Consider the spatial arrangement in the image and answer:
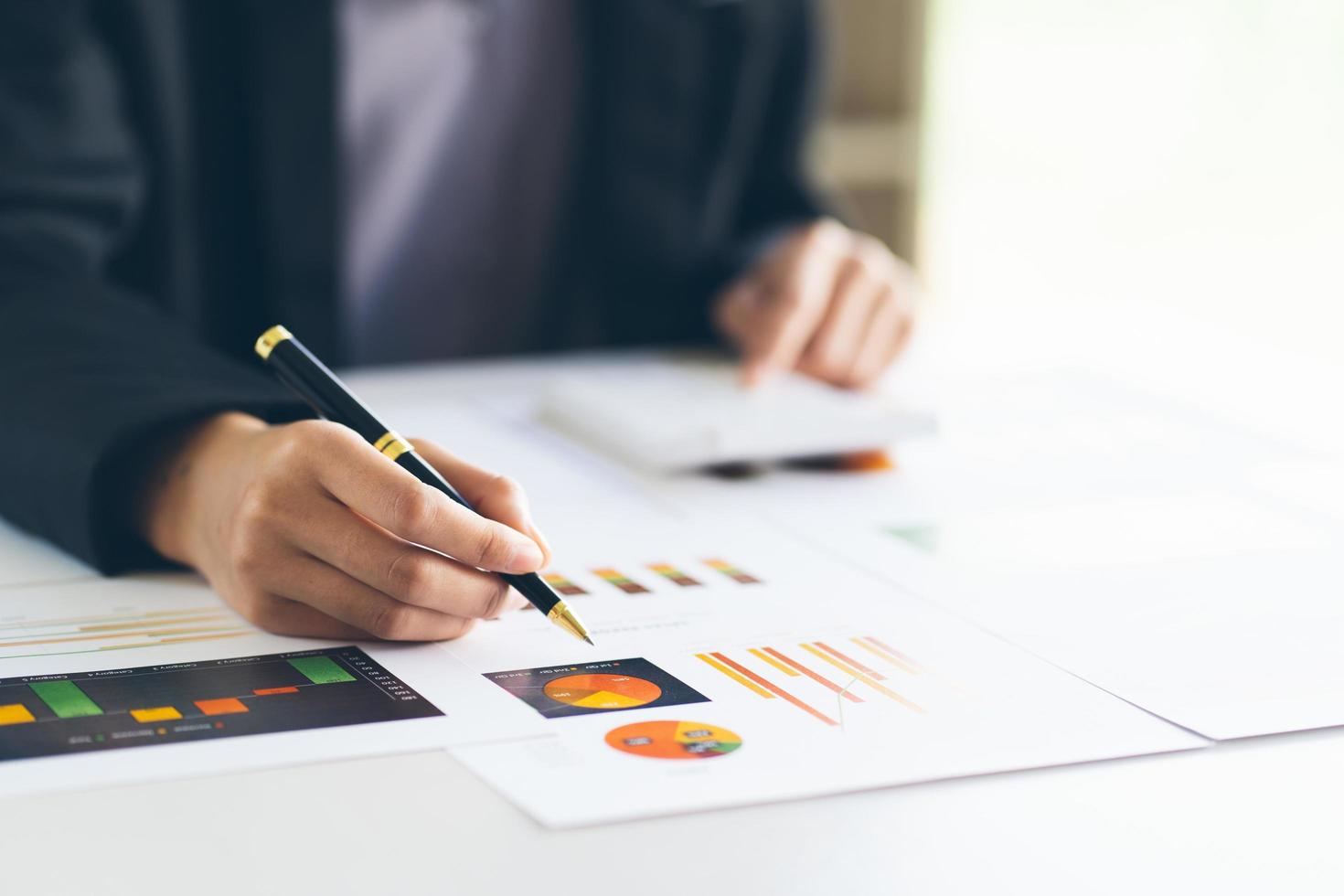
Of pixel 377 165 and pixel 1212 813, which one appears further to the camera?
pixel 377 165

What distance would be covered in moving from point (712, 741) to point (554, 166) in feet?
3.37

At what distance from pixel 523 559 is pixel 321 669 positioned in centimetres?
10

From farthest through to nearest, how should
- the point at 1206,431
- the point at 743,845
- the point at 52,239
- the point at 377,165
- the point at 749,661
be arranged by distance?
the point at 377,165, the point at 1206,431, the point at 52,239, the point at 749,661, the point at 743,845

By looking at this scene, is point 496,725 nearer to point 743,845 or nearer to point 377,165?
point 743,845

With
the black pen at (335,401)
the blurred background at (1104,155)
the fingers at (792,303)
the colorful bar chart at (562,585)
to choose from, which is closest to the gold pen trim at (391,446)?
the black pen at (335,401)

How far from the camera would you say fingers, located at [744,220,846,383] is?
3.72ft

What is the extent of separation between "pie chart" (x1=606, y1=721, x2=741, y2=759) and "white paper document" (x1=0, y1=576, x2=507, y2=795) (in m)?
0.07

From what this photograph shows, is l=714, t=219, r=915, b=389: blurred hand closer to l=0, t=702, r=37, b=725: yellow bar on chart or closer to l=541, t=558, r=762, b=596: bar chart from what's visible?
l=541, t=558, r=762, b=596: bar chart

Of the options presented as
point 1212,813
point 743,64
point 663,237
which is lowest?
point 1212,813

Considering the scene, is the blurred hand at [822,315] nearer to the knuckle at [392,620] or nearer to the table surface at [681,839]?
the knuckle at [392,620]

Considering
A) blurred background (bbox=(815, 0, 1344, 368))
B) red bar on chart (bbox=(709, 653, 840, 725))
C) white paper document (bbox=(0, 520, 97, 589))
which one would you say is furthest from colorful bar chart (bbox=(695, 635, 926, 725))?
blurred background (bbox=(815, 0, 1344, 368))

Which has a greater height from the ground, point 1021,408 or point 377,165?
point 377,165

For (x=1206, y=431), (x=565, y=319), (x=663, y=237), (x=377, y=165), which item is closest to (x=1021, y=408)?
(x=1206, y=431)

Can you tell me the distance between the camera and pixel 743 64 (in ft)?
4.82
